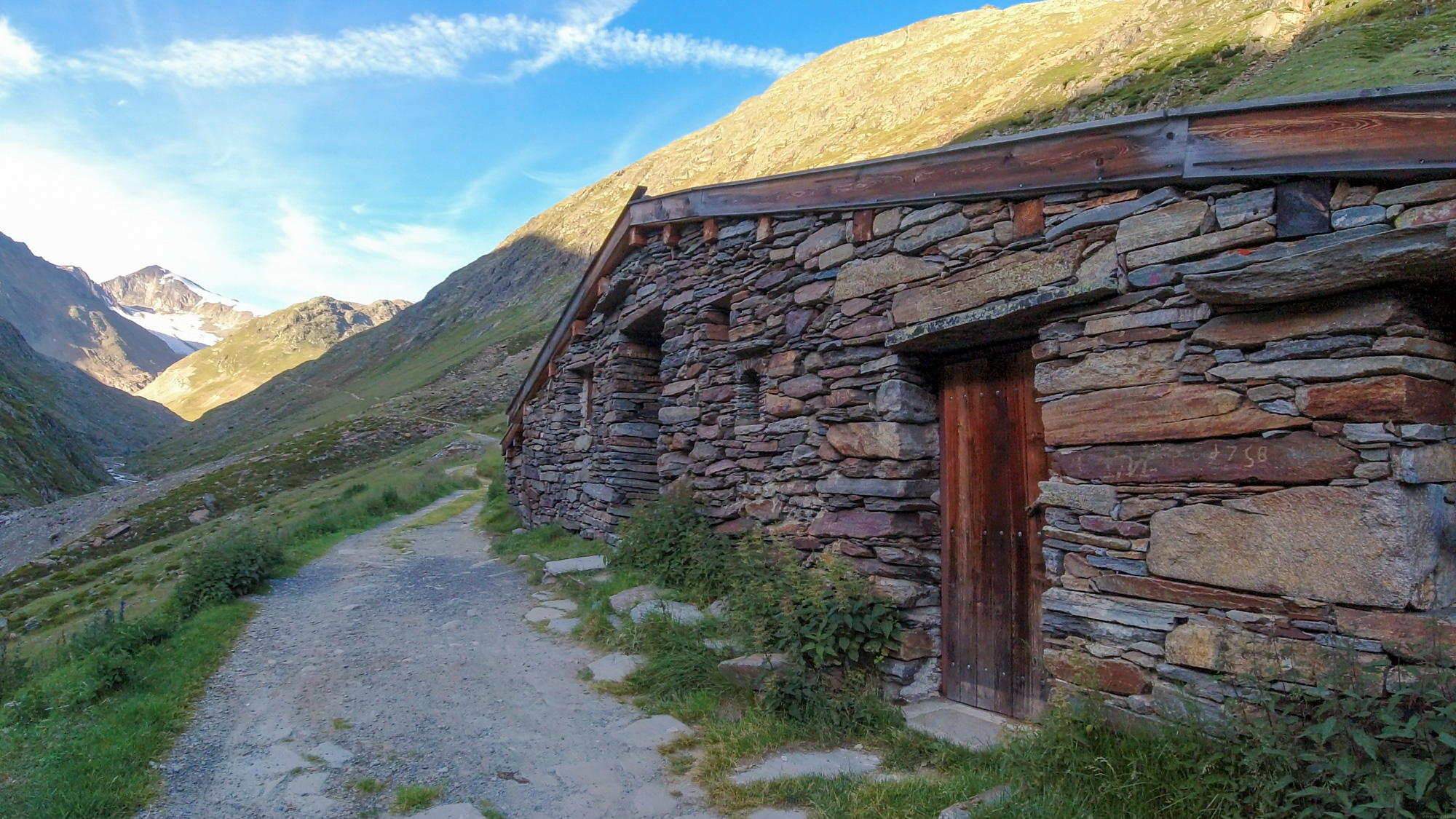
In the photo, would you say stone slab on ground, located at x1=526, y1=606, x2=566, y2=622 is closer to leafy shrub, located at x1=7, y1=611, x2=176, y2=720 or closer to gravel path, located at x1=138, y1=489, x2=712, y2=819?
gravel path, located at x1=138, y1=489, x2=712, y2=819

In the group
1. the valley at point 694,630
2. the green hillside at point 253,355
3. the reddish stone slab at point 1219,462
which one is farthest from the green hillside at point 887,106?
the green hillside at point 253,355

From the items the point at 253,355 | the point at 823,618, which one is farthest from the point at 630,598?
the point at 253,355

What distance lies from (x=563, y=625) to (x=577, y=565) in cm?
151

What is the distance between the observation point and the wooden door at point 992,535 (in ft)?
15.5

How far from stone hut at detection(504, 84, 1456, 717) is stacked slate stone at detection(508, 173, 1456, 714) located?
13 millimetres

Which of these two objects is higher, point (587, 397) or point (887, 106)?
point (887, 106)

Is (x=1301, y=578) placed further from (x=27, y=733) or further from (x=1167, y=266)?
(x=27, y=733)

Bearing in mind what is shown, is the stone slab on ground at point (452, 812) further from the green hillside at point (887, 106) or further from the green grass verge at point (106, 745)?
the green hillside at point (887, 106)

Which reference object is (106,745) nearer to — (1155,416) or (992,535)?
(992,535)

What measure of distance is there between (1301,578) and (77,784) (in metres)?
6.19

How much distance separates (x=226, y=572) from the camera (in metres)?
8.66

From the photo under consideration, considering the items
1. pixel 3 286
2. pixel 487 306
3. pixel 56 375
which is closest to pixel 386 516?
pixel 487 306

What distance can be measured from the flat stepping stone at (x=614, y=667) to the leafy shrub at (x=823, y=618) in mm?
1060

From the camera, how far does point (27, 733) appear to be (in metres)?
5.00
